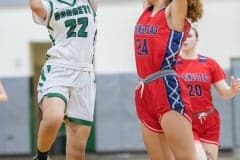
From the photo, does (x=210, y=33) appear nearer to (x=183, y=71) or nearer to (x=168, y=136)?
(x=183, y=71)

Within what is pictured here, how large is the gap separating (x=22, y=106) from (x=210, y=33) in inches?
179

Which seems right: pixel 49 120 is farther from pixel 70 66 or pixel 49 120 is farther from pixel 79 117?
pixel 70 66

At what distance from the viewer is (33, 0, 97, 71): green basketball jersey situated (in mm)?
4746

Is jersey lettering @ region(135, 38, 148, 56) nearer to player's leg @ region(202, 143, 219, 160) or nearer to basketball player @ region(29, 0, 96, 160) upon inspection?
basketball player @ region(29, 0, 96, 160)

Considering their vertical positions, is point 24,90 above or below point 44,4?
below

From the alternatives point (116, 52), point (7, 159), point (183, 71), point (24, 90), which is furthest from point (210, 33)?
point (183, 71)

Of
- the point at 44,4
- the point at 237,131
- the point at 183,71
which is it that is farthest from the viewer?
the point at 237,131

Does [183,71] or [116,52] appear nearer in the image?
[183,71]

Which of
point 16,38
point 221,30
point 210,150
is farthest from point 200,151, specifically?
point 16,38

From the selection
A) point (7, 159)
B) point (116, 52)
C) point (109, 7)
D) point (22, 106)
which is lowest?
point (7, 159)

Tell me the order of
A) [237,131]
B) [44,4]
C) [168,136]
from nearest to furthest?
[168,136] < [44,4] < [237,131]

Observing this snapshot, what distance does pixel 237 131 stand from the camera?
45.0ft

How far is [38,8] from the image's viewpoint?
4.62 m

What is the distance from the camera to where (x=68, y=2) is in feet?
15.7
